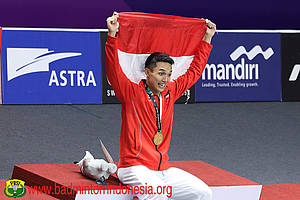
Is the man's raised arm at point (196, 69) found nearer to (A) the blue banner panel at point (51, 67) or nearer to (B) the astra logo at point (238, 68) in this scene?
(A) the blue banner panel at point (51, 67)

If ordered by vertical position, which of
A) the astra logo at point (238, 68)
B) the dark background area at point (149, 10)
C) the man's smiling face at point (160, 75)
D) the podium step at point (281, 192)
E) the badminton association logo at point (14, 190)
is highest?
the dark background area at point (149, 10)

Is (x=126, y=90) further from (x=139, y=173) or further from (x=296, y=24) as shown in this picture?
(x=296, y=24)

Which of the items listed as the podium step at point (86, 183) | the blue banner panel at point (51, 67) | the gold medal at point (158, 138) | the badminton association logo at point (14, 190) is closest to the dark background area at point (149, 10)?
the blue banner panel at point (51, 67)

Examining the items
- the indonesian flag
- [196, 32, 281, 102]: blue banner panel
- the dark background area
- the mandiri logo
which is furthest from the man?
the dark background area

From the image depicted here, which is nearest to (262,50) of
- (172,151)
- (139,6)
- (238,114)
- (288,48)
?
(288,48)

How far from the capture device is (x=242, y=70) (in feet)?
31.9

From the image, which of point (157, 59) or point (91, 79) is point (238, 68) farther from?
point (157, 59)

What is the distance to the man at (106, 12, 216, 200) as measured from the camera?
4453 millimetres

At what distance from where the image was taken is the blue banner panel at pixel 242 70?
959cm

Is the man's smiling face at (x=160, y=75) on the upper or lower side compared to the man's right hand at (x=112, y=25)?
lower

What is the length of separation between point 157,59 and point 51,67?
4544 millimetres

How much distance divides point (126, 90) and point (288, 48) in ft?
19.7

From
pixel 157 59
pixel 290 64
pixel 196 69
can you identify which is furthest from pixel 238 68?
pixel 157 59

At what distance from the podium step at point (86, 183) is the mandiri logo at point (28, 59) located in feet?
11.5
